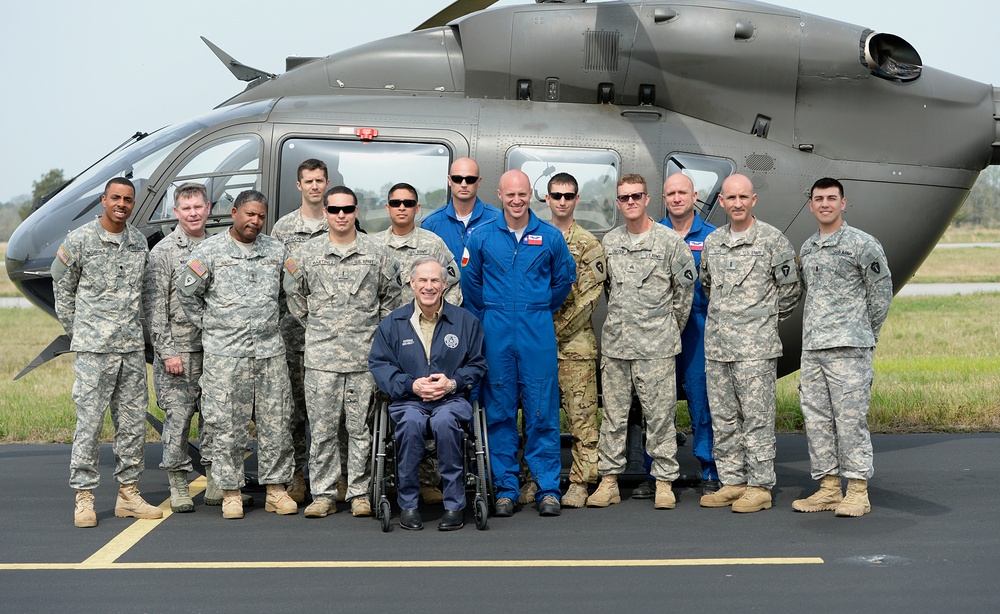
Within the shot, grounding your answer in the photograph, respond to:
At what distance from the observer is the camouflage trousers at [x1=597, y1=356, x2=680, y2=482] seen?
6.36 meters

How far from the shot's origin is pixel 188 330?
632 cm

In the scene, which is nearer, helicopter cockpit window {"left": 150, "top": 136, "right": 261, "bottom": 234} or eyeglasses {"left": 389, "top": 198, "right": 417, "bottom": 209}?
eyeglasses {"left": 389, "top": 198, "right": 417, "bottom": 209}

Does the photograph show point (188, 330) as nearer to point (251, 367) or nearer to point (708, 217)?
point (251, 367)

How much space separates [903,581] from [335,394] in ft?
10.5

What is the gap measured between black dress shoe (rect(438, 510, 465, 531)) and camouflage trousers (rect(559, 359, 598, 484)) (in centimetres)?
96

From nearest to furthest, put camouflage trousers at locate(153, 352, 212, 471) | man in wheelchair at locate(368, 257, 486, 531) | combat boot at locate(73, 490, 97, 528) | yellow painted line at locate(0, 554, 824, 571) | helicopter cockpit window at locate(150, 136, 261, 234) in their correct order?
yellow painted line at locate(0, 554, 824, 571)
man in wheelchair at locate(368, 257, 486, 531)
combat boot at locate(73, 490, 97, 528)
camouflage trousers at locate(153, 352, 212, 471)
helicopter cockpit window at locate(150, 136, 261, 234)

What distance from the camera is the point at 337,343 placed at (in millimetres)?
6121

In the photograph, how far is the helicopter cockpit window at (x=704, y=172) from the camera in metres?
7.55

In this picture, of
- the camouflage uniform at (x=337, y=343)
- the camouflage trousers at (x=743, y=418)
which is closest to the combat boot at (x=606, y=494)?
the camouflage trousers at (x=743, y=418)

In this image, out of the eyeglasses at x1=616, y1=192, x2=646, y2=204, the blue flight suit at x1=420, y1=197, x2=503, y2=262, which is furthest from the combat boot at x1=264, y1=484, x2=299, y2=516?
the eyeglasses at x1=616, y1=192, x2=646, y2=204

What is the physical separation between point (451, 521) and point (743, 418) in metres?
1.90

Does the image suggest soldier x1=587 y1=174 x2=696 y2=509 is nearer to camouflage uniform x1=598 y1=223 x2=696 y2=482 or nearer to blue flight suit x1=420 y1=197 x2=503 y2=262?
camouflage uniform x1=598 y1=223 x2=696 y2=482

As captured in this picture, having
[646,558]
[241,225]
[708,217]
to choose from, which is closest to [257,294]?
[241,225]

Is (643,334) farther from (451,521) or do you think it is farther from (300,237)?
(300,237)
